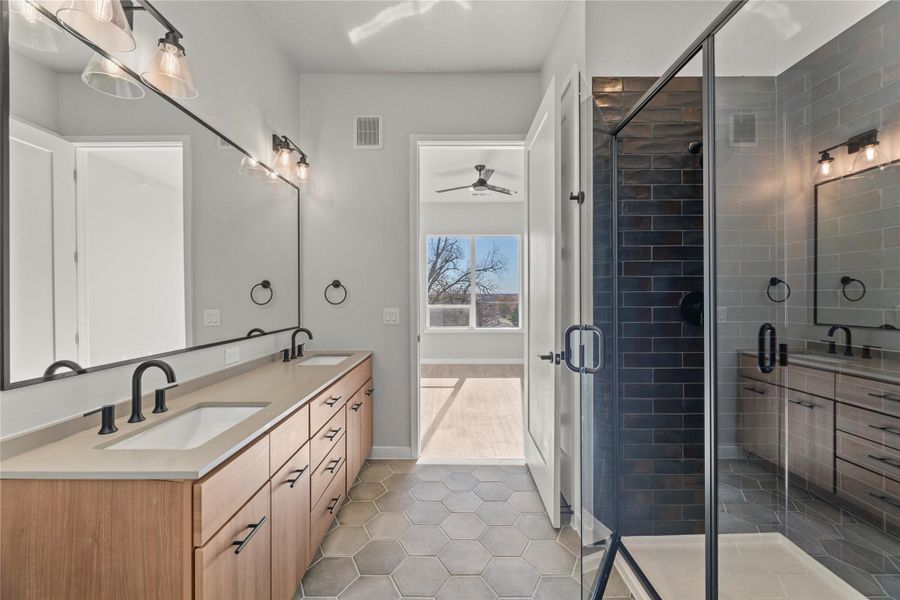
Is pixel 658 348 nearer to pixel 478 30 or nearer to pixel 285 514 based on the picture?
pixel 285 514

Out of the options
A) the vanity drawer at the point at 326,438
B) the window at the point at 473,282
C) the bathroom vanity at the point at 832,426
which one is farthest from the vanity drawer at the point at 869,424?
the window at the point at 473,282

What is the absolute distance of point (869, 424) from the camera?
4.07 feet

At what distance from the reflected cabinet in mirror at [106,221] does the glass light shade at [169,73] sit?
5cm

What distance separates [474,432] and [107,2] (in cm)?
348

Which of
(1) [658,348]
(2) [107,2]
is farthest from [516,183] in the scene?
(2) [107,2]

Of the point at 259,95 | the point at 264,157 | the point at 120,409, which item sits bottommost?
the point at 120,409

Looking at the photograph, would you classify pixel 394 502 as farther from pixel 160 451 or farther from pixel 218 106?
pixel 218 106

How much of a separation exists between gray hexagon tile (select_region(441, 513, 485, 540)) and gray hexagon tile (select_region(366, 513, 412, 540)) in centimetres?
22

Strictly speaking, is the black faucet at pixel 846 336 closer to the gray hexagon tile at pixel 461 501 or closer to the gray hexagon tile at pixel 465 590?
the gray hexagon tile at pixel 465 590

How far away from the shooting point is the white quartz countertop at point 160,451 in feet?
3.29

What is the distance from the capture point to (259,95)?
8.41 ft

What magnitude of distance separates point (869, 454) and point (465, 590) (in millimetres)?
1524

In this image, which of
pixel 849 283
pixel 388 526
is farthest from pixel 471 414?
pixel 849 283

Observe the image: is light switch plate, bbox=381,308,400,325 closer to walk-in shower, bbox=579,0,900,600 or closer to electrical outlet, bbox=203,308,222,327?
electrical outlet, bbox=203,308,222,327
